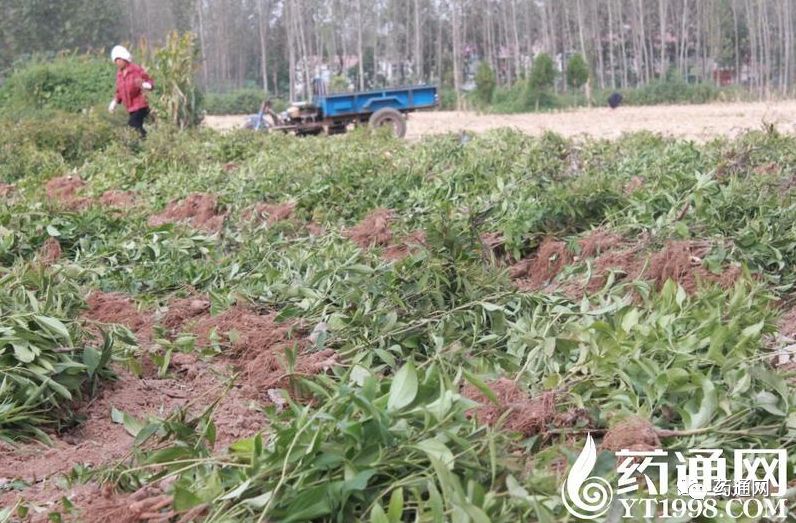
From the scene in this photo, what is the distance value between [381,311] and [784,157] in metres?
4.70

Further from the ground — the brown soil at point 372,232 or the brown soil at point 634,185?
the brown soil at point 634,185

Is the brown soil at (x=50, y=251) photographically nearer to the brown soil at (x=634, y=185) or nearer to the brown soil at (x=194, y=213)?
the brown soil at (x=194, y=213)

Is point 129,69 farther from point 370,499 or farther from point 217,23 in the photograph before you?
point 217,23

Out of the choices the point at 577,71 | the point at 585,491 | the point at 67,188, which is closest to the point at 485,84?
the point at 577,71

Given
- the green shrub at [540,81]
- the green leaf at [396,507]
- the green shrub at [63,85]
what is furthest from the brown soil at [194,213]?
the green shrub at [540,81]

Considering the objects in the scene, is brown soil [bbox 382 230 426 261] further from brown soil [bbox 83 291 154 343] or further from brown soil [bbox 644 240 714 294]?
brown soil [bbox 83 291 154 343]

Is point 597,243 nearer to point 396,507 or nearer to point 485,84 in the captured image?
point 396,507

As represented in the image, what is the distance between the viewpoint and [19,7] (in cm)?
3922

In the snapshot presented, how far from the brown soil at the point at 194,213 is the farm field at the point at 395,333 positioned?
0.14 feet

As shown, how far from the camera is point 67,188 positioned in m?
10.9

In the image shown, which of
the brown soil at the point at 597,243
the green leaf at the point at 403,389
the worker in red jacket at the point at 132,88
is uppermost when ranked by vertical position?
the worker in red jacket at the point at 132,88

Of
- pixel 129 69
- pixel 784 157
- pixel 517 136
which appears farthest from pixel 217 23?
pixel 784 157

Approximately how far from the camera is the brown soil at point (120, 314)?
529 cm

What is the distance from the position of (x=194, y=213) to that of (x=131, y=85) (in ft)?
22.3
